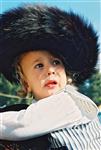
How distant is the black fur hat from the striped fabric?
21cm

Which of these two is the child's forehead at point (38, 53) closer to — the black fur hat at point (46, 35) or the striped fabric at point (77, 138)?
the black fur hat at point (46, 35)

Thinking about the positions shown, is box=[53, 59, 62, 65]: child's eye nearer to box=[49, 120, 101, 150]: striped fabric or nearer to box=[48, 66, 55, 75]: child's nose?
box=[48, 66, 55, 75]: child's nose

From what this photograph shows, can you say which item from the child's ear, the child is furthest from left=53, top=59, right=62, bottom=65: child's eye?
the child's ear

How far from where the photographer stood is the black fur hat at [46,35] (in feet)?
3.51

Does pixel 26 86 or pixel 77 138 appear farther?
pixel 26 86

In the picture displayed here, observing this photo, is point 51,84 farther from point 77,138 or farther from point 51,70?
point 77,138

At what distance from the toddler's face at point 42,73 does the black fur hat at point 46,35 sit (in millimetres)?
25

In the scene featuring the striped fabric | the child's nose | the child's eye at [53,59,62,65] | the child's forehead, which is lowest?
the striped fabric

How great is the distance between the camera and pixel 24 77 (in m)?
1.13

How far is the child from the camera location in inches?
38.4

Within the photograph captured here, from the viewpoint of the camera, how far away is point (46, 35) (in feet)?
3.57

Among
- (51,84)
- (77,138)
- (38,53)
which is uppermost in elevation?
(38,53)

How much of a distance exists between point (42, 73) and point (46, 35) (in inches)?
4.7

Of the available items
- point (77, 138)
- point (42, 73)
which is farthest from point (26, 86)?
point (77, 138)
